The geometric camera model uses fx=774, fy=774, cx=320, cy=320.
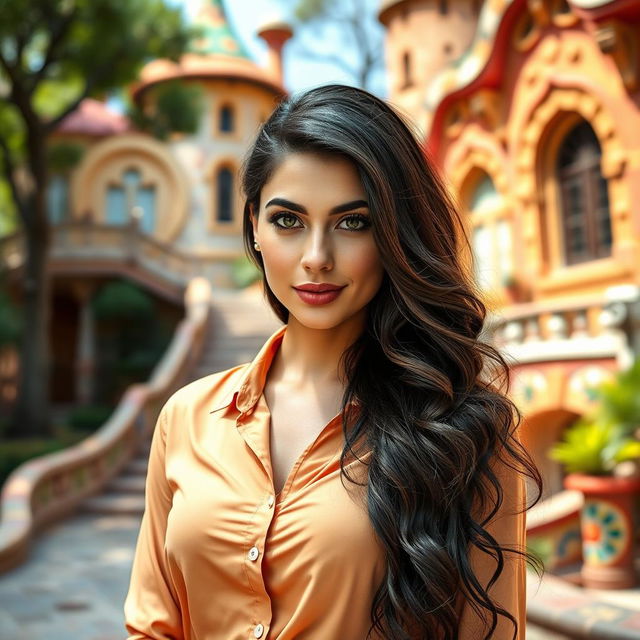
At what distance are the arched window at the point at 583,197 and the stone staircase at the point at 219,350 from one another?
13.7ft

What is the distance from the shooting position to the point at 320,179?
165 centimetres

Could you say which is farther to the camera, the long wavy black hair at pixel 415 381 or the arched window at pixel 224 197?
the arched window at pixel 224 197

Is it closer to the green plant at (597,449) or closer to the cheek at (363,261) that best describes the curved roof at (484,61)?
the green plant at (597,449)

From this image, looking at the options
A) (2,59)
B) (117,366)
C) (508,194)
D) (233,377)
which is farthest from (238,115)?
(233,377)

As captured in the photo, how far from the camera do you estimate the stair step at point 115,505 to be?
10062 mm

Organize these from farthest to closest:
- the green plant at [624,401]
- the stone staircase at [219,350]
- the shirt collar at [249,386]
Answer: the stone staircase at [219,350] < the green plant at [624,401] < the shirt collar at [249,386]

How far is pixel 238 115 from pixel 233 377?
24.7 meters

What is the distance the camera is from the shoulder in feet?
6.09

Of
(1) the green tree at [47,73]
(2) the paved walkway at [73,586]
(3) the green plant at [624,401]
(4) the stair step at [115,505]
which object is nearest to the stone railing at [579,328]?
(3) the green plant at [624,401]

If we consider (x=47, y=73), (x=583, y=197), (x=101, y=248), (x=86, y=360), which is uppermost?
(x=47, y=73)

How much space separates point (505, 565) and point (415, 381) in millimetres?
410

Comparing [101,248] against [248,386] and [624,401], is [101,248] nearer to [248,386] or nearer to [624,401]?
[624,401]

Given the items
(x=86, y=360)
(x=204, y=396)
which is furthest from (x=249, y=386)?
(x=86, y=360)

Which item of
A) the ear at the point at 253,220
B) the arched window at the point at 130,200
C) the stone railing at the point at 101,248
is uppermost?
the arched window at the point at 130,200
